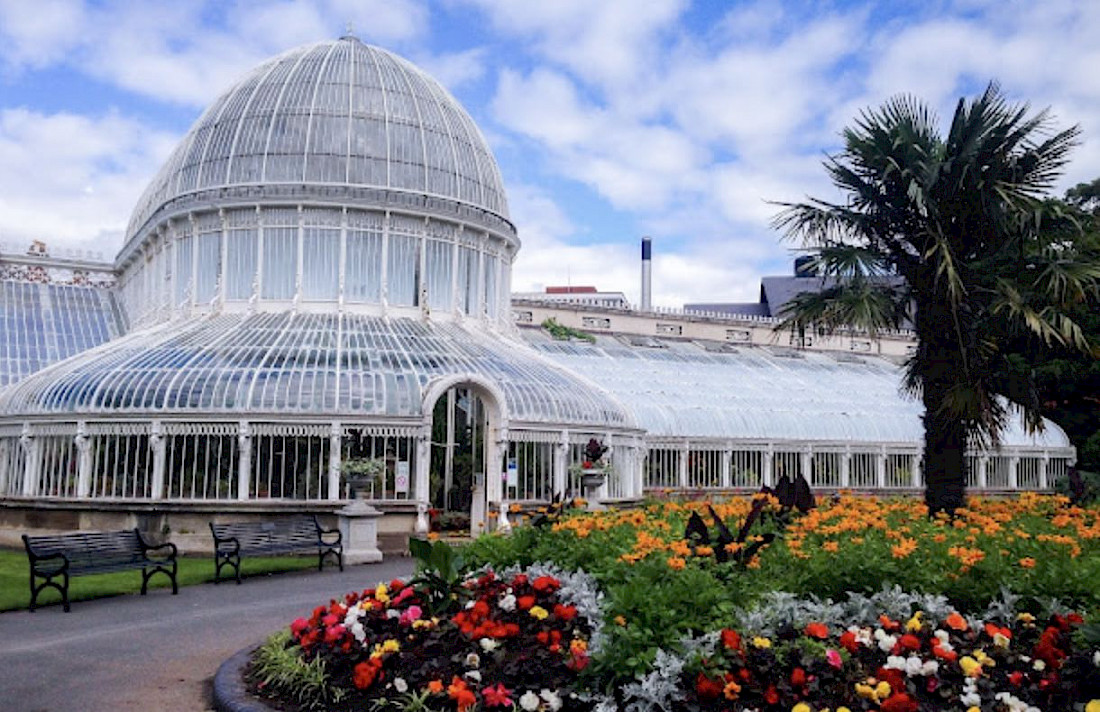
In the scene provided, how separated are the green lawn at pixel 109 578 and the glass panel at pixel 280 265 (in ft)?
30.3

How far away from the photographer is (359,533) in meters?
19.3

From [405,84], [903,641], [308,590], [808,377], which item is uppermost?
[405,84]

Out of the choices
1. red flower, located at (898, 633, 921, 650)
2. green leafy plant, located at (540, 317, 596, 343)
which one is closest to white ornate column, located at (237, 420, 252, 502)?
red flower, located at (898, 633, 921, 650)

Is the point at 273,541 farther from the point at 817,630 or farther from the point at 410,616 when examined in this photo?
the point at 817,630

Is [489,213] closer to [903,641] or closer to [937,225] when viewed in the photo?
[937,225]

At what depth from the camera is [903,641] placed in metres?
7.07

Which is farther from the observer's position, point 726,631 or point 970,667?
point 726,631

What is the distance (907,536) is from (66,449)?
19336 millimetres

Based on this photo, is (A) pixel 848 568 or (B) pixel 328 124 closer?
(A) pixel 848 568

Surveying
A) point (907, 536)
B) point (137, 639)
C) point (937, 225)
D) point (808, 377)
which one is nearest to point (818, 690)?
point (907, 536)

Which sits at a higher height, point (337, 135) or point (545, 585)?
point (337, 135)

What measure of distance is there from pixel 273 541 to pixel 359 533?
187 centimetres

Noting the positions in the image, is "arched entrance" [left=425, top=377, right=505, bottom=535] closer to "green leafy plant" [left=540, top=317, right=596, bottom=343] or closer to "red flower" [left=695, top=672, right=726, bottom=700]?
"green leafy plant" [left=540, top=317, right=596, bottom=343]

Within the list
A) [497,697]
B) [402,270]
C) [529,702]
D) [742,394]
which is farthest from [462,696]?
[742,394]
